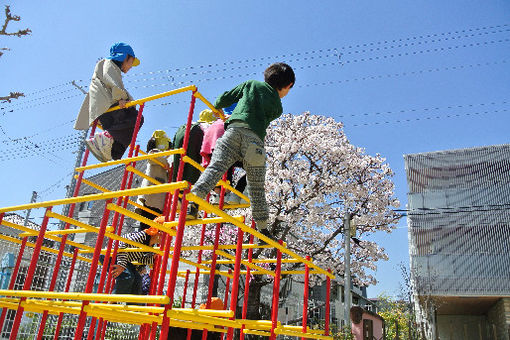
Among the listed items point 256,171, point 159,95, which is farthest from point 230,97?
point 256,171

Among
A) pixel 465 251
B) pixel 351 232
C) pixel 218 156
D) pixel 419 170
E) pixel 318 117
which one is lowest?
pixel 218 156

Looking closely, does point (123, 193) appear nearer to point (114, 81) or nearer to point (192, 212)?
point (192, 212)

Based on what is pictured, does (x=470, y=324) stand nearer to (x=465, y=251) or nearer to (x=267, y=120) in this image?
(x=465, y=251)

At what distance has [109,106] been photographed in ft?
12.1

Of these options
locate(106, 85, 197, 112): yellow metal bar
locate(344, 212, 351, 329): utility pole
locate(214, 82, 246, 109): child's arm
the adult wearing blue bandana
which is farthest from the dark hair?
locate(344, 212, 351, 329): utility pole

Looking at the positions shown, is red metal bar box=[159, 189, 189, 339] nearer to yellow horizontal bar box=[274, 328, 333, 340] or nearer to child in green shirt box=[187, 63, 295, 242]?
child in green shirt box=[187, 63, 295, 242]

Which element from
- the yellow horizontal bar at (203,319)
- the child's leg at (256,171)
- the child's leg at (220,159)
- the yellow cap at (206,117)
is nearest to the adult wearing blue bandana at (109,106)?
the yellow cap at (206,117)

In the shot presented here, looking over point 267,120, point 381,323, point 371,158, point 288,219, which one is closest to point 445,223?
point 371,158

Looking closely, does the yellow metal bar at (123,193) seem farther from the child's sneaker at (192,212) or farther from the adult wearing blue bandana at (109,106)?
the adult wearing blue bandana at (109,106)

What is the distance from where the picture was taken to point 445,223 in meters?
21.2

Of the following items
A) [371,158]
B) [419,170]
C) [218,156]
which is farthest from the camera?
[419,170]

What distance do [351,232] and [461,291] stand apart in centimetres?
1125

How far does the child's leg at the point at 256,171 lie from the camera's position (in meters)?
2.97

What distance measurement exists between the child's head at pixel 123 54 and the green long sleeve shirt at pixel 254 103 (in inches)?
51.1
